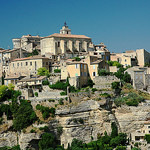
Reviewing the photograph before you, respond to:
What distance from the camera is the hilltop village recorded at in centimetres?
4572

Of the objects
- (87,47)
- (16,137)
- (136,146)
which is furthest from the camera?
(87,47)

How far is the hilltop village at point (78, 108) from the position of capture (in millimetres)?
45719

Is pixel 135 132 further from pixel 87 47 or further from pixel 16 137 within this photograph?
pixel 87 47

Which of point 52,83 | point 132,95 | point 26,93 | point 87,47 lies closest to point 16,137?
point 26,93

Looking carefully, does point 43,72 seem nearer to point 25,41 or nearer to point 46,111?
point 46,111

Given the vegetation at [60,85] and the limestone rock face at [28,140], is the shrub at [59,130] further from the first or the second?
the vegetation at [60,85]

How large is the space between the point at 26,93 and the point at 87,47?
25894mm

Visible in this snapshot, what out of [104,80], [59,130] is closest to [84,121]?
[59,130]

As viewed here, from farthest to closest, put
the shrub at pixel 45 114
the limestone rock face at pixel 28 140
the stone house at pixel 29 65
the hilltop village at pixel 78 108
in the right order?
1. the stone house at pixel 29 65
2. the shrub at pixel 45 114
3. the hilltop village at pixel 78 108
4. the limestone rock face at pixel 28 140

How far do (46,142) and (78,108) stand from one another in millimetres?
7589

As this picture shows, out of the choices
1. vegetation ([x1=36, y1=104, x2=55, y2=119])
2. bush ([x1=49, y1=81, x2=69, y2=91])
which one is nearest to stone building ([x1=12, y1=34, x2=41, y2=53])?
bush ([x1=49, y1=81, x2=69, y2=91])

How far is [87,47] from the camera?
73.2m

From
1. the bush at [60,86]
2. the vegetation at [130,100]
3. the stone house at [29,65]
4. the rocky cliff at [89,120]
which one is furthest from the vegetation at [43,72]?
the vegetation at [130,100]

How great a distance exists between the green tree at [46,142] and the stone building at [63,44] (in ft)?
89.5
